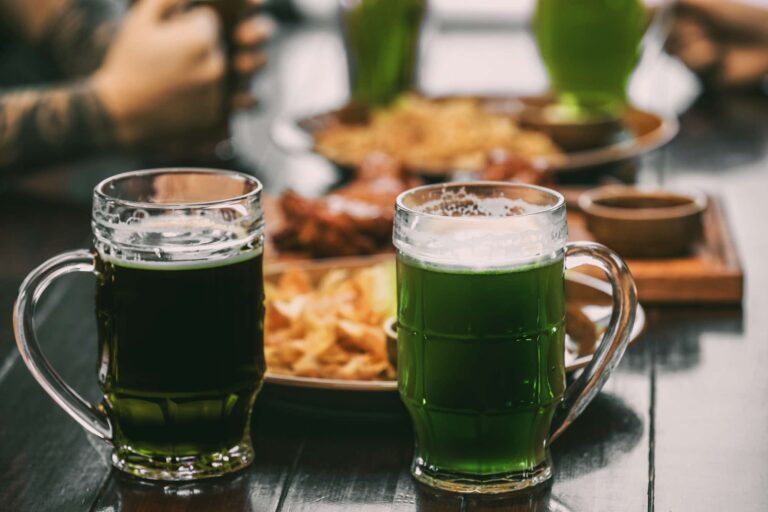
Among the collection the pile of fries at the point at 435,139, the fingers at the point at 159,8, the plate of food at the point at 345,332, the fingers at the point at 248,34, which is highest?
the fingers at the point at 159,8

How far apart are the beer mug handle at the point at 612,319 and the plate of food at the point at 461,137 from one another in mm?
879

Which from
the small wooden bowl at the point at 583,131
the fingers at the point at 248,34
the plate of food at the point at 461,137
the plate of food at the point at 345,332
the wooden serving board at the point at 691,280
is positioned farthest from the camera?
the fingers at the point at 248,34

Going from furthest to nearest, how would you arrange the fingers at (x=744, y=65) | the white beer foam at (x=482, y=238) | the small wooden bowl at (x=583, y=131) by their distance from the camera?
the fingers at (x=744, y=65) → the small wooden bowl at (x=583, y=131) → the white beer foam at (x=482, y=238)

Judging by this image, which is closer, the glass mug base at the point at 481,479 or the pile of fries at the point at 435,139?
the glass mug base at the point at 481,479

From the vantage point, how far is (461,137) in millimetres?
2066

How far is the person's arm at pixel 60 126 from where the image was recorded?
2.16 m

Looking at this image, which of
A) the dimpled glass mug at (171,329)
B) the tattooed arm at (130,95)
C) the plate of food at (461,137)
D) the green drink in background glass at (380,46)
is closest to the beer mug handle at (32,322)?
the dimpled glass mug at (171,329)

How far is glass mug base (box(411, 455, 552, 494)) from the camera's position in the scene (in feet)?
3.12

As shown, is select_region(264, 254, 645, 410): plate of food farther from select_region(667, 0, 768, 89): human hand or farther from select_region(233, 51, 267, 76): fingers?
select_region(667, 0, 768, 89): human hand

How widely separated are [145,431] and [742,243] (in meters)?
0.98

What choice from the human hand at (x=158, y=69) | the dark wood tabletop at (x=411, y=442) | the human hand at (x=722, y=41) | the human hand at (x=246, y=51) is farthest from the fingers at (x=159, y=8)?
the human hand at (x=722, y=41)

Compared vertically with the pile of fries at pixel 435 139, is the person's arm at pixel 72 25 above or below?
above

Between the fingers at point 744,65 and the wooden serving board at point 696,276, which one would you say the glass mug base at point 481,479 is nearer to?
the wooden serving board at point 696,276

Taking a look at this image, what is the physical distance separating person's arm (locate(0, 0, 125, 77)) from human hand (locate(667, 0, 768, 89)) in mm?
1210
